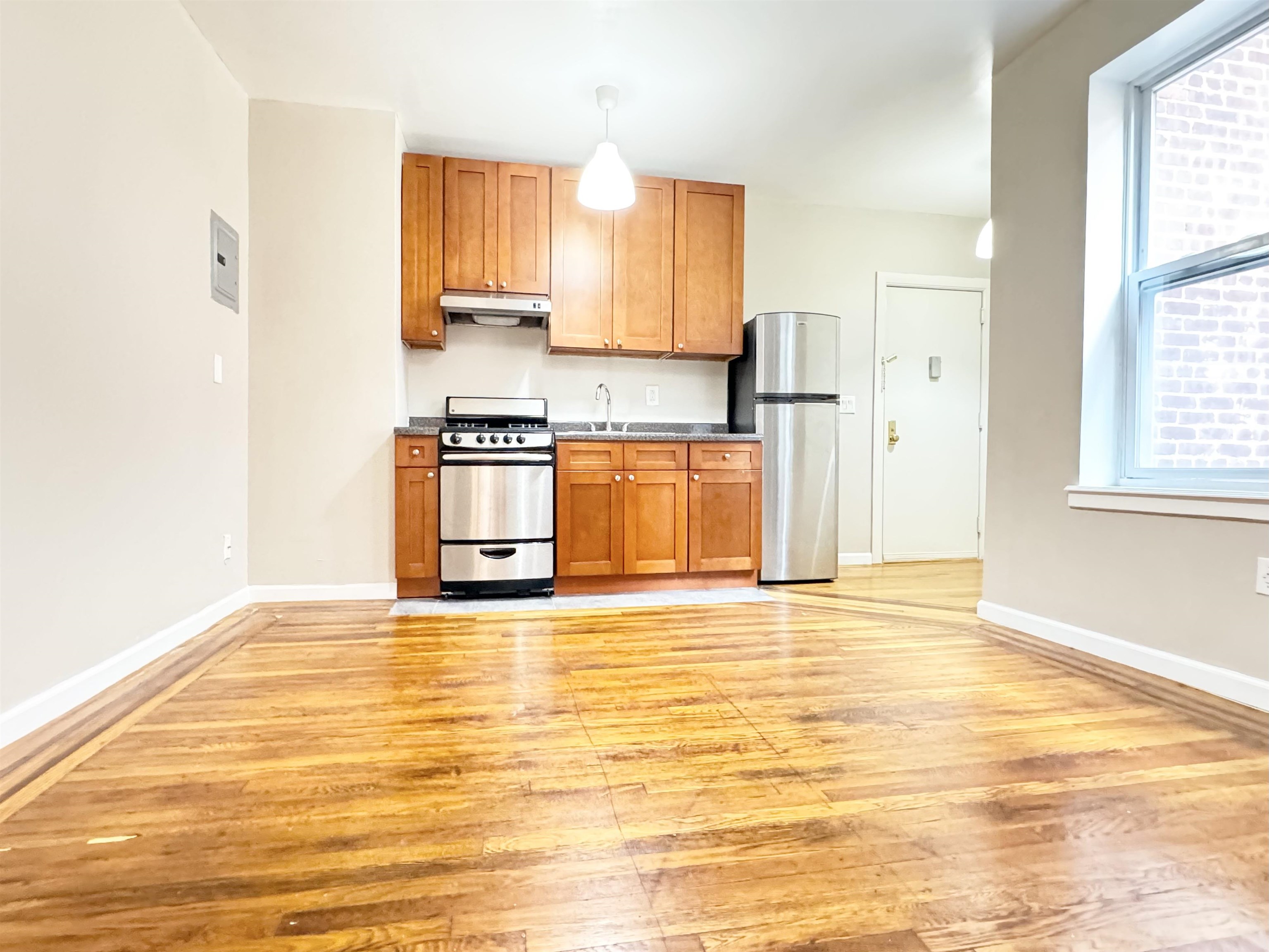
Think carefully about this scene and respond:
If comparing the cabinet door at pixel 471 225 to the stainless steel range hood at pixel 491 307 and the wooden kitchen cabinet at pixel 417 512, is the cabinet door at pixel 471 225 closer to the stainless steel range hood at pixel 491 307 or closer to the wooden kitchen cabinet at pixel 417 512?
the stainless steel range hood at pixel 491 307

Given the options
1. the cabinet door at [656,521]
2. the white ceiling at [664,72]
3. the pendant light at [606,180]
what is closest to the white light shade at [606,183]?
the pendant light at [606,180]

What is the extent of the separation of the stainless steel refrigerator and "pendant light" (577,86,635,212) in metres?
1.18

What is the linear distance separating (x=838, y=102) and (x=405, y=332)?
2498 millimetres

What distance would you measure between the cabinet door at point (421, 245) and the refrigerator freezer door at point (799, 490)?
6.42ft

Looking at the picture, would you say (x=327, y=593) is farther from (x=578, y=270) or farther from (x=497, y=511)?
(x=578, y=270)

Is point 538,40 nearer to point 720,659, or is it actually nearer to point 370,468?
point 370,468

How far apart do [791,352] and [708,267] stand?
2.35ft

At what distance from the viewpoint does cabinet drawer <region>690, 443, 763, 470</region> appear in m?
3.46

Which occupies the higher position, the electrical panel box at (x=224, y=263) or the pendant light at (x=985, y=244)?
the pendant light at (x=985, y=244)

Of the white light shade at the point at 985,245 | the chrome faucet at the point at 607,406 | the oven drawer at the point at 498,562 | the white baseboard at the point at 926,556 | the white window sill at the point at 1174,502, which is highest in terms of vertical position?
the white light shade at the point at 985,245

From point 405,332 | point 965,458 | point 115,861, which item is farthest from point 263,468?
point 965,458

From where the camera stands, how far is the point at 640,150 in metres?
3.45

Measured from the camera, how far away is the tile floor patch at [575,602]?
116 inches

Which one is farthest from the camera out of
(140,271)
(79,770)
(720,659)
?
(720,659)
